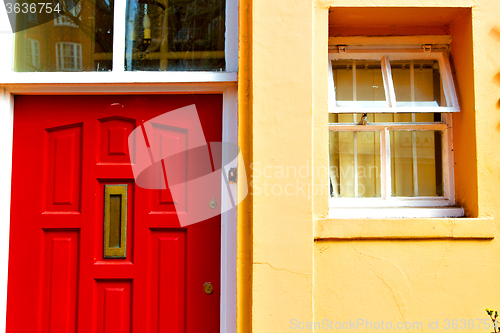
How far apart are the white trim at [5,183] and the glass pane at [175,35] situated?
0.80 meters

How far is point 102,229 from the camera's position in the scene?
220 centimetres

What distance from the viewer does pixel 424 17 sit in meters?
2.16

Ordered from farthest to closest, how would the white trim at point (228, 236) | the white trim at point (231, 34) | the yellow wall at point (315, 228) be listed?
the white trim at point (231, 34)
the white trim at point (228, 236)
the yellow wall at point (315, 228)

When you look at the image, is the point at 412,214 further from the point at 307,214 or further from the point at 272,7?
the point at 272,7

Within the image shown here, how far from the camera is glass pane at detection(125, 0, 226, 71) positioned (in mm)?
2266

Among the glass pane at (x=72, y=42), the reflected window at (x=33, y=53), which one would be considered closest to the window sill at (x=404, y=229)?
the glass pane at (x=72, y=42)

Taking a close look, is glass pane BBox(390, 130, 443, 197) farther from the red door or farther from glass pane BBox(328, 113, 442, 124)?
the red door

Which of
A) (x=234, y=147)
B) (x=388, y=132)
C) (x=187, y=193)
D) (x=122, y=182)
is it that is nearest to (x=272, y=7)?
(x=234, y=147)

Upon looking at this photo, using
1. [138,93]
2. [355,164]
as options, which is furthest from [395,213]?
[138,93]

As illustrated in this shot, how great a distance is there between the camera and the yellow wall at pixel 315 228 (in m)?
1.92

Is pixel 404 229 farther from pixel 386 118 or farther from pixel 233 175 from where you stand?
pixel 233 175

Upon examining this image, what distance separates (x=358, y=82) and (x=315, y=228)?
3.46 feet

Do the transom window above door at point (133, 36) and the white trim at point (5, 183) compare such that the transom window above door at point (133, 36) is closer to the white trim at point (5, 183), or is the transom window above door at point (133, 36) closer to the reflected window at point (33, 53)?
the reflected window at point (33, 53)

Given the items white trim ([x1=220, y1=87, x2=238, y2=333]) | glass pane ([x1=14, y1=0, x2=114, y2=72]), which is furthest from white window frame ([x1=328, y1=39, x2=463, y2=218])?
glass pane ([x1=14, y1=0, x2=114, y2=72])
